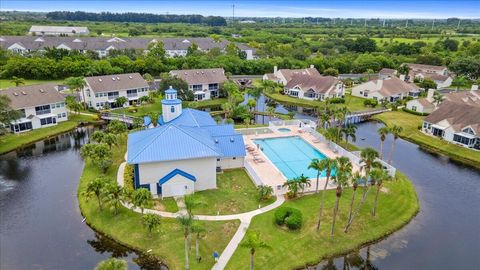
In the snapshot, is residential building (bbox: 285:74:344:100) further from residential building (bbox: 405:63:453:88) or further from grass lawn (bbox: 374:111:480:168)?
residential building (bbox: 405:63:453:88)

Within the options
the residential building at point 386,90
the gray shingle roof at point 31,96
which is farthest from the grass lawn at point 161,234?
the residential building at point 386,90

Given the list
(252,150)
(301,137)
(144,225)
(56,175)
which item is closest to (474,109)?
(301,137)

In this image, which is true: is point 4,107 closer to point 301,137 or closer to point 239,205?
point 239,205

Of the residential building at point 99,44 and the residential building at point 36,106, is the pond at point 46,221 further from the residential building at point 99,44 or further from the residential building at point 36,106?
the residential building at point 99,44

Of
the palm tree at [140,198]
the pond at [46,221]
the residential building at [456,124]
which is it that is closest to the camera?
the pond at [46,221]

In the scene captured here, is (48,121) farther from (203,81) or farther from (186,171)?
(186,171)

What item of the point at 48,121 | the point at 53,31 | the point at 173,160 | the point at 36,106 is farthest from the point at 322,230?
the point at 53,31
